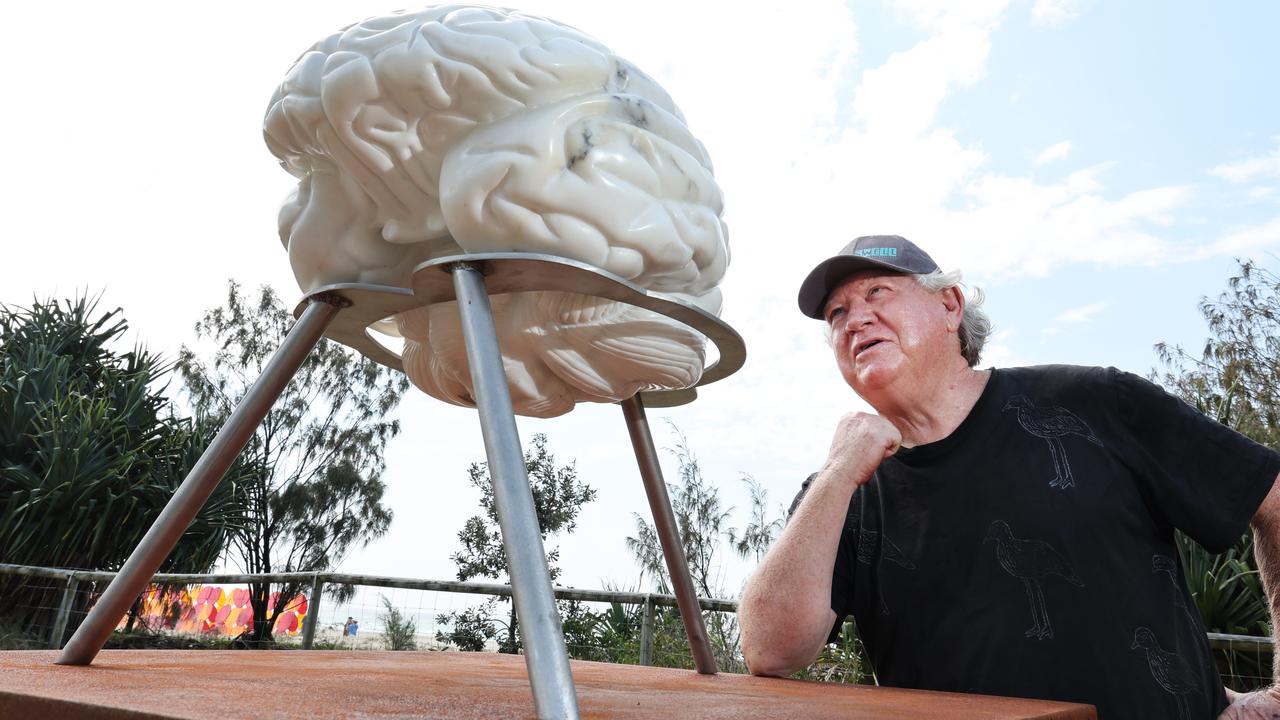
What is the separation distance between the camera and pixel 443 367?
888 millimetres

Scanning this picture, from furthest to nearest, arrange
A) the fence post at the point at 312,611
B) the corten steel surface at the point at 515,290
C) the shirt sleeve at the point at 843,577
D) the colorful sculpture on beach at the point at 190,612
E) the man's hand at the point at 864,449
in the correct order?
the colorful sculpture on beach at the point at 190,612 → the fence post at the point at 312,611 → the shirt sleeve at the point at 843,577 → the man's hand at the point at 864,449 → the corten steel surface at the point at 515,290

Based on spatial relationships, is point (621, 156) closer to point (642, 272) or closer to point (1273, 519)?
point (642, 272)

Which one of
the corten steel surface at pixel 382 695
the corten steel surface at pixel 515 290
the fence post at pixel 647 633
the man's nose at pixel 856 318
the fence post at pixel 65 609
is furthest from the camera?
the fence post at pixel 65 609

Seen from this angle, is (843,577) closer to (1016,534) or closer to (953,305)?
(1016,534)

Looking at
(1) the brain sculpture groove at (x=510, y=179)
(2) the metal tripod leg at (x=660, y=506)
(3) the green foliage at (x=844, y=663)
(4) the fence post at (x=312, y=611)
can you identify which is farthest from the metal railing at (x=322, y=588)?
(1) the brain sculpture groove at (x=510, y=179)

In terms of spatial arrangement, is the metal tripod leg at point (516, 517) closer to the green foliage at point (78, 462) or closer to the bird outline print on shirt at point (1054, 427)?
the bird outline print on shirt at point (1054, 427)

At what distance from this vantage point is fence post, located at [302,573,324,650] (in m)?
5.64

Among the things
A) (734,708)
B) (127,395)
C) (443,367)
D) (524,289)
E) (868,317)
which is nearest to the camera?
(734,708)

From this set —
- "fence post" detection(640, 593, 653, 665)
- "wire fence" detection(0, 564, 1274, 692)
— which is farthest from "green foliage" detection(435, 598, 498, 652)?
"fence post" detection(640, 593, 653, 665)

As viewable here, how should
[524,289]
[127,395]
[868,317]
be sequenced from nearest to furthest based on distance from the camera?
[524,289] → [868,317] → [127,395]

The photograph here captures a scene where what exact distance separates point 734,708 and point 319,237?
1.88 feet

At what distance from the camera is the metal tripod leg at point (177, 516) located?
30.3 inches

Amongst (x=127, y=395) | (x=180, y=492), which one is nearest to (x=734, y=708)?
(x=180, y=492)

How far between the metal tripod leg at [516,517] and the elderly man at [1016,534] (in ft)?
2.71
